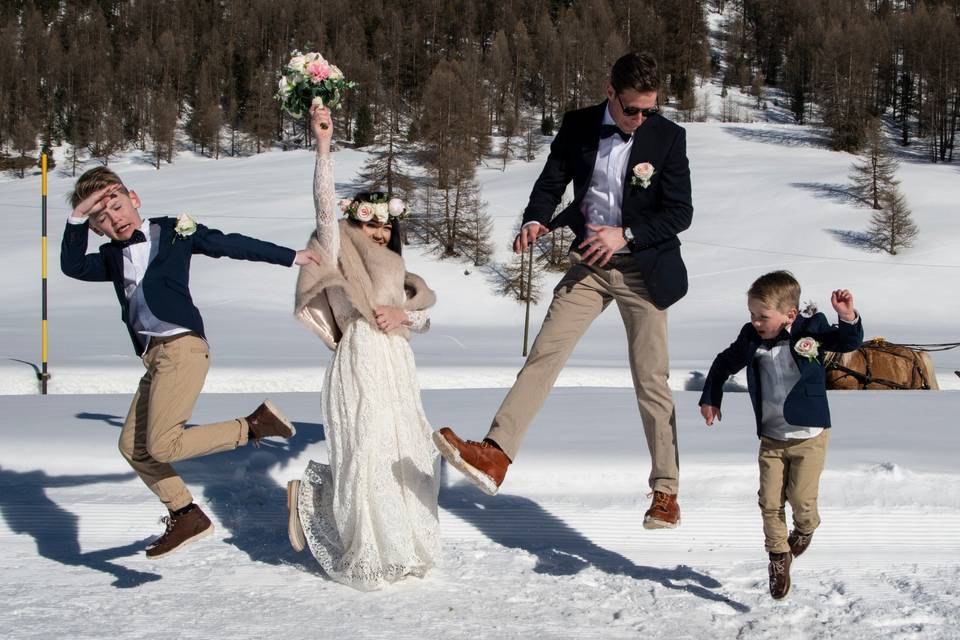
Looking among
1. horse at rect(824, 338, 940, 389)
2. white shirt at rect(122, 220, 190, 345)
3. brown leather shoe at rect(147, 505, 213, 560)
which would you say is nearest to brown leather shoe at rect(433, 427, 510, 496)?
brown leather shoe at rect(147, 505, 213, 560)

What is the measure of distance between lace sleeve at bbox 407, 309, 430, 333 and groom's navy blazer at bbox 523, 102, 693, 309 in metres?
0.69

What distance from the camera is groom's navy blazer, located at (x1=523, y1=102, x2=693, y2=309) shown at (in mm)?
4199

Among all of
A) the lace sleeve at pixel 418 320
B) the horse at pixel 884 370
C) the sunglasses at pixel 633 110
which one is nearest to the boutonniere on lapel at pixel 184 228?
the lace sleeve at pixel 418 320

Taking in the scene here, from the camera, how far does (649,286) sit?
14.0ft

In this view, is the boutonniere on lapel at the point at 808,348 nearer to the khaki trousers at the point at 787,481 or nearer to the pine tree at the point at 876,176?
the khaki trousers at the point at 787,481

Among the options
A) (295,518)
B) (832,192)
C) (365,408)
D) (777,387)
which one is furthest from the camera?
(832,192)

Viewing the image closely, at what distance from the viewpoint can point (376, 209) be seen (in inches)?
174

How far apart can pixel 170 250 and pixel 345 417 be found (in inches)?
44.9

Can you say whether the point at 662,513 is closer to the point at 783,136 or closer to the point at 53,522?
the point at 53,522

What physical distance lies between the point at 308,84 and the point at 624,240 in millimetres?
1667

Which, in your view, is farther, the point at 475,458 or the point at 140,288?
the point at 140,288

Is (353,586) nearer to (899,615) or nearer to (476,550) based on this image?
(476,550)

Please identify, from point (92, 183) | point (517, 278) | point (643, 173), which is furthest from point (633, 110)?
point (517, 278)

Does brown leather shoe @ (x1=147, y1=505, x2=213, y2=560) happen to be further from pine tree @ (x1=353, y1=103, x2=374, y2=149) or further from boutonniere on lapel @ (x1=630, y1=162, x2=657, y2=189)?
pine tree @ (x1=353, y1=103, x2=374, y2=149)
